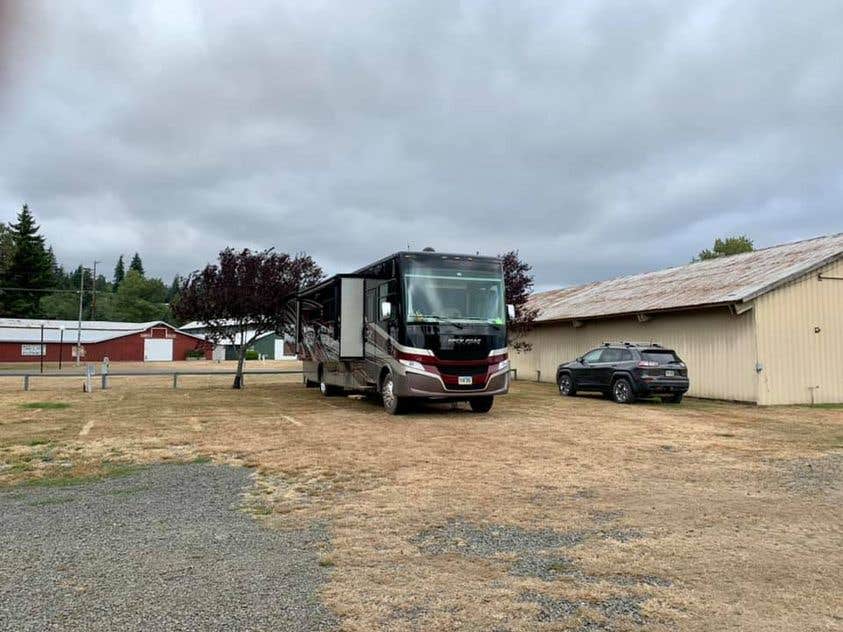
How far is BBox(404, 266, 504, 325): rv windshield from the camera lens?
13266 millimetres

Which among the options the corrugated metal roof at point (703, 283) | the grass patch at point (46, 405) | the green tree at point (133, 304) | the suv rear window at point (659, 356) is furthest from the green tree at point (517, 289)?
the green tree at point (133, 304)

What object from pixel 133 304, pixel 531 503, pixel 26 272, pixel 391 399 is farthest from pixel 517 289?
pixel 133 304

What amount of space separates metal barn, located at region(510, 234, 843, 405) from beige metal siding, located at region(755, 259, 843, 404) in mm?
28

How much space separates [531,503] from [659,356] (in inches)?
476

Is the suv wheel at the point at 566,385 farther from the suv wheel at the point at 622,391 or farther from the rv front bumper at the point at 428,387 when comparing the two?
the rv front bumper at the point at 428,387

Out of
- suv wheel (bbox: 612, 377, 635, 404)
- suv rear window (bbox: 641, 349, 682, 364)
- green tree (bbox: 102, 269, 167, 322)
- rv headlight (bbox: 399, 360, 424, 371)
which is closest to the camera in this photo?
rv headlight (bbox: 399, 360, 424, 371)

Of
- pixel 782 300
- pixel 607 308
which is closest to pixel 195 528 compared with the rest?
pixel 782 300

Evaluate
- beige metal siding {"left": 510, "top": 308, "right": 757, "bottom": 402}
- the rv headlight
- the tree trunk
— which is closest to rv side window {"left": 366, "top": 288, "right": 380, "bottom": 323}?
the rv headlight

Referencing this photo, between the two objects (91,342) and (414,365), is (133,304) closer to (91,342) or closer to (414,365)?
(91,342)

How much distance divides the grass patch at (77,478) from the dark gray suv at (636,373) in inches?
508

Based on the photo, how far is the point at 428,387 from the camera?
13109 mm

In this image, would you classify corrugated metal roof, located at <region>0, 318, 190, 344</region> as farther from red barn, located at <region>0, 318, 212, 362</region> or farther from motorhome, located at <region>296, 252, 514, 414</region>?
motorhome, located at <region>296, 252, 514, 414</region>

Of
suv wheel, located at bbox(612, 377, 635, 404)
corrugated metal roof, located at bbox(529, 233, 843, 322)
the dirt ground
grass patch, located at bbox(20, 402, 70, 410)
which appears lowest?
the dirt ground

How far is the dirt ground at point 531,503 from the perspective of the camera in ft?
12.6
